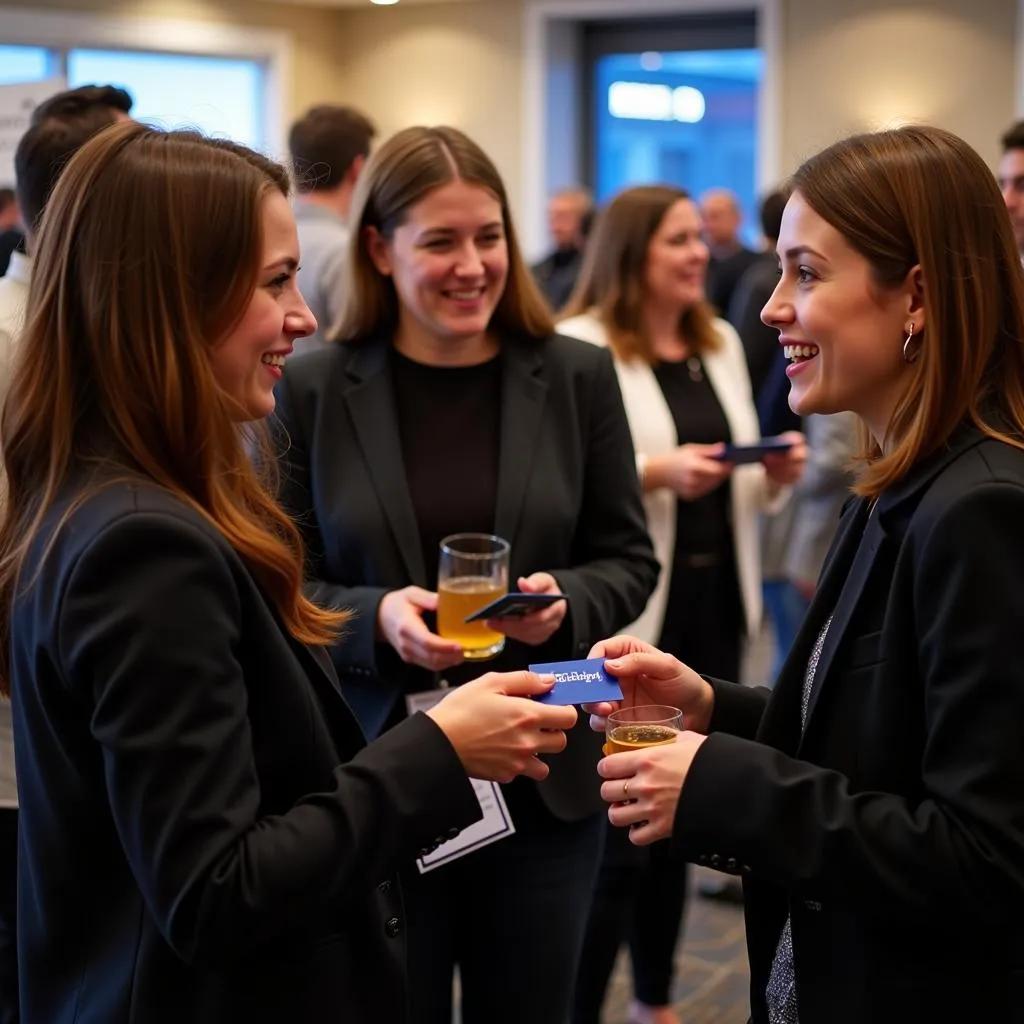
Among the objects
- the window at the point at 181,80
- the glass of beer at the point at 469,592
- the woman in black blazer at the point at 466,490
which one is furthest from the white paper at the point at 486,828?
the window at the point at 181,80

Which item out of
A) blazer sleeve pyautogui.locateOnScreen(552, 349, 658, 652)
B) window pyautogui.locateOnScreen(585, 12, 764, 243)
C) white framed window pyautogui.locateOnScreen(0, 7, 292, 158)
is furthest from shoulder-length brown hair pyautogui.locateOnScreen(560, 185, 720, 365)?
window pyautogui.locateOnScreen(585, 12, 764, 243)

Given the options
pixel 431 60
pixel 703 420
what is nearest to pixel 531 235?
pixel 431 60

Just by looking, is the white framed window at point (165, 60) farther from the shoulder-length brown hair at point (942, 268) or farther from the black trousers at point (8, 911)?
the shoulder-length brown hair at point (942, 268)

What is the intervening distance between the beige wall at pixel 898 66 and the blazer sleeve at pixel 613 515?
7.20m

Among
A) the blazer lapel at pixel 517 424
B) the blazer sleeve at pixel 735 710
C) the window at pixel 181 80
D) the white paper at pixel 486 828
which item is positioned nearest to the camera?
the blazer sleeve at pixel 735 710

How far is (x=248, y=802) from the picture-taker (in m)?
1.33

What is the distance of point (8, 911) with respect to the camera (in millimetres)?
2156

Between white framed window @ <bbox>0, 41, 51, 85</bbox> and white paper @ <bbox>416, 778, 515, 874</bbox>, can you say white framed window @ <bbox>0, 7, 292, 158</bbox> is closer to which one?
white framed window @ <bbox>0, 41, 51, 85</bbox>

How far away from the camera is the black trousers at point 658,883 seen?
2973 millimetres

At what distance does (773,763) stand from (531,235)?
10255mm

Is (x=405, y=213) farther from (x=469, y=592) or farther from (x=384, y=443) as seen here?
(x=469, y=592)

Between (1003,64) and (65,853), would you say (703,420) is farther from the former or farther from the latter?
(1003,64)

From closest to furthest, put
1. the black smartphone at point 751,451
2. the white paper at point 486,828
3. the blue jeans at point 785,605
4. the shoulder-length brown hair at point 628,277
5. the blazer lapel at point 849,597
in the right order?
1. the blazer lapel at point 849,597
2. the white paper at point 486,828
3. the black smartphone at point 751,451
4. the shoulder-length brown hair at point 628,277
5. the blue jeans at point 785,605

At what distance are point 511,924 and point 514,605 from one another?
1.82 ft
